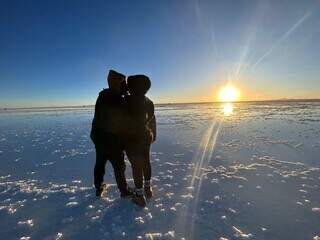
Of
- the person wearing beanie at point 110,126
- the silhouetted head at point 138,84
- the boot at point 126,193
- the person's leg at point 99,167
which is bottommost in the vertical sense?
the boot at point 126,193

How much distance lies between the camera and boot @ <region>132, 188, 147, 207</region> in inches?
188

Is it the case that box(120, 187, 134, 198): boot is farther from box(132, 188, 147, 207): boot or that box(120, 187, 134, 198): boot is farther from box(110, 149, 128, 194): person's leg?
box(132, 188, 147, 207): boot

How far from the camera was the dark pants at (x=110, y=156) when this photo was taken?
4.86 metres

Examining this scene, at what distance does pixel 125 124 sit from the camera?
4.72 meters

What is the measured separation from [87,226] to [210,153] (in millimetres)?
5486

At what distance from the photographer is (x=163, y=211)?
457 centimetres

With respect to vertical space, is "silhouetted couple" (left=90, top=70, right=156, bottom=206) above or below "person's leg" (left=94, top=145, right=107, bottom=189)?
above

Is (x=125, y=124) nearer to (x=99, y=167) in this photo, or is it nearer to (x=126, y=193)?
(x=99, y=167)

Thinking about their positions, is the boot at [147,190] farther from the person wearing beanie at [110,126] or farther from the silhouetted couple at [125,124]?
the person wearing beanie at [110,126]

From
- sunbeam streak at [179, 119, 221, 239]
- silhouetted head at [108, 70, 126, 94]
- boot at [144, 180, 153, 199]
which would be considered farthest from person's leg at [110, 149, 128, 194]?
sunbeam streak at [179, 119, 221, 239]

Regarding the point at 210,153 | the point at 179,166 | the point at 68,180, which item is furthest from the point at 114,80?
the point at 210,153

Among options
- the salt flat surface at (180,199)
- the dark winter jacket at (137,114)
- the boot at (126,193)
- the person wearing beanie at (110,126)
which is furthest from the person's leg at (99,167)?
the dark winter jacket at (137,114)

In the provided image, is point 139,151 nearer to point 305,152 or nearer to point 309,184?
point 309,184

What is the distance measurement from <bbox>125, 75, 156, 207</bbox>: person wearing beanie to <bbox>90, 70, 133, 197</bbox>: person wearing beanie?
0.16 meters
